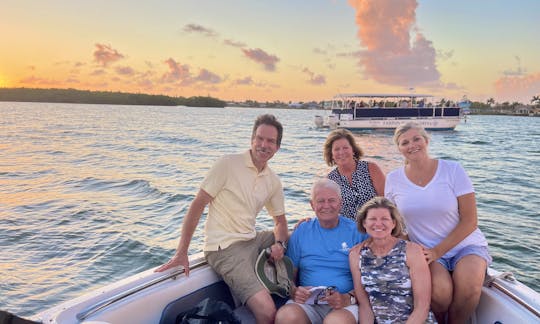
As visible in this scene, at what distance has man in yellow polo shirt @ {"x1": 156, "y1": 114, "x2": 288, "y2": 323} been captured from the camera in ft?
9.30

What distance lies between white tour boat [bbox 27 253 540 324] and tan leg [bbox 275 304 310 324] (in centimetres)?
51

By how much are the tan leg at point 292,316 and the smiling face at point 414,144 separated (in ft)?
4.21

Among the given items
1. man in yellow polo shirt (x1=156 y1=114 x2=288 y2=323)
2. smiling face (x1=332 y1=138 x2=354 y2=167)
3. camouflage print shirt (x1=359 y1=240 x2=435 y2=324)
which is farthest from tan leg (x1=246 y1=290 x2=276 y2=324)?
smiling face (x1=332 y1=138 x2=354 y2=167)

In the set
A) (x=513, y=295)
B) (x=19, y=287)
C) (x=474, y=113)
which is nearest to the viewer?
(x=513, y=295)

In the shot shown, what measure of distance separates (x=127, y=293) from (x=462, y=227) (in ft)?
6.98

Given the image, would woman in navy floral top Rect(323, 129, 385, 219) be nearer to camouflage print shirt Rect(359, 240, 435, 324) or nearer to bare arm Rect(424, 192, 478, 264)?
bare arm Rect(424, 192, 478, 264)

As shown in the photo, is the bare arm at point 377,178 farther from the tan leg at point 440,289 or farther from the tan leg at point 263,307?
the tan leg at point 263,307

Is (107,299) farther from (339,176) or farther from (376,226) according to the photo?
(339,176)

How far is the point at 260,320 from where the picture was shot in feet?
9.00

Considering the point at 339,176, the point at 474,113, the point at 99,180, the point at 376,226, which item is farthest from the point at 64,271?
the point at 474,113

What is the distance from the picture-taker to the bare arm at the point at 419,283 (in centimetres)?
240

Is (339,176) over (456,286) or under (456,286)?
over

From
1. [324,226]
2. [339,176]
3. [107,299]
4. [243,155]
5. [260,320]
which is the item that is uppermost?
[243,155]

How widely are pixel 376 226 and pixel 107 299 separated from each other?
160 cm
